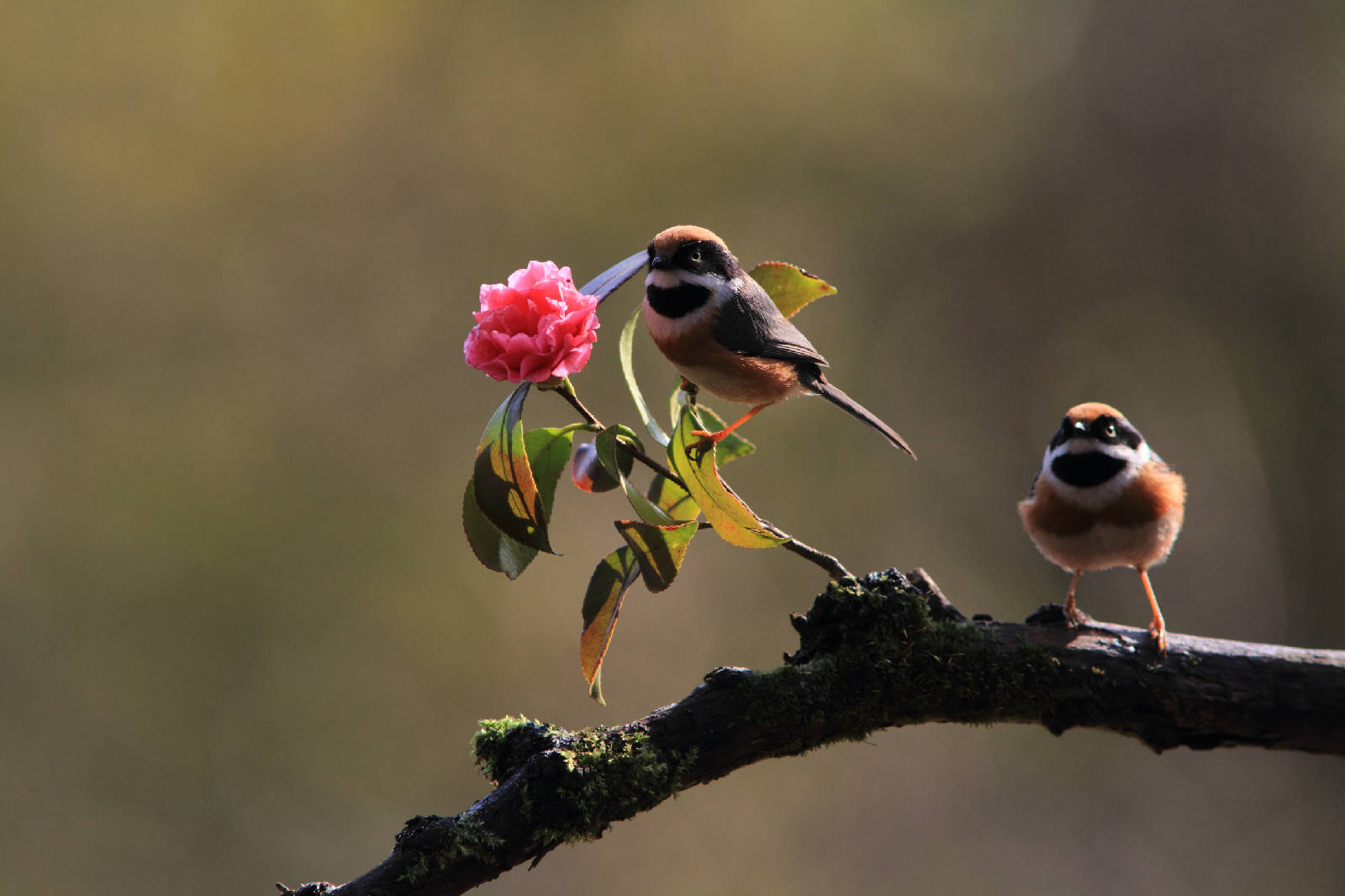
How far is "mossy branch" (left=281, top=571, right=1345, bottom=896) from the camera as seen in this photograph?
5.86 feet

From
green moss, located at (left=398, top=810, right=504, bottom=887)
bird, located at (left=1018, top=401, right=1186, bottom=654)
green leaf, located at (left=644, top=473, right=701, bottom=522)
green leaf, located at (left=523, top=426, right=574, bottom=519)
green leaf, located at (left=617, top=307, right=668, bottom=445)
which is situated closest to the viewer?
green moss, located at (left=398, top=810, right=504, bottom=887)

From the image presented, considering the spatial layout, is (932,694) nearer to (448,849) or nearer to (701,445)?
(701,445)

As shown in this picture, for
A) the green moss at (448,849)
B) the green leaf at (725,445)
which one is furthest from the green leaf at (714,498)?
the green moss at (448,849)

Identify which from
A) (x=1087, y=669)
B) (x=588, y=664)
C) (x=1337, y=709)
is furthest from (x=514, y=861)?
(x=1337, y=709)

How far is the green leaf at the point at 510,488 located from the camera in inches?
65.3

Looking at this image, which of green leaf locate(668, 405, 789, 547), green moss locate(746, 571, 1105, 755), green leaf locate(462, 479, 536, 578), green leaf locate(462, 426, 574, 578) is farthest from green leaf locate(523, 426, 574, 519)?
green moss locate(746, 571, 1105, 755)

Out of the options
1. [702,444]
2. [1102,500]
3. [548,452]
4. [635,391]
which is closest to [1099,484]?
[1102,500]

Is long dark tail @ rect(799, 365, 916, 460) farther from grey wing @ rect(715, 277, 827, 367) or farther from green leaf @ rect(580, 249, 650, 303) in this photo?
green leaf @ rect(580, 249, 650, 303)

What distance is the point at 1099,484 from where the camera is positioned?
2395mm

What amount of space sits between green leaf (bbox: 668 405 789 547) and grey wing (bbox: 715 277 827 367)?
1.06ft

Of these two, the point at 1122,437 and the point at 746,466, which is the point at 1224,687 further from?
the point at 746,466

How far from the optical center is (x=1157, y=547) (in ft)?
7.88

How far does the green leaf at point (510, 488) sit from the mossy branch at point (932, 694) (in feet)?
1.26

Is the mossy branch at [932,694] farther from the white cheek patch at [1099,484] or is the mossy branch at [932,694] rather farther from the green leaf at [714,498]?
the white cheek patch at [1099,484]
